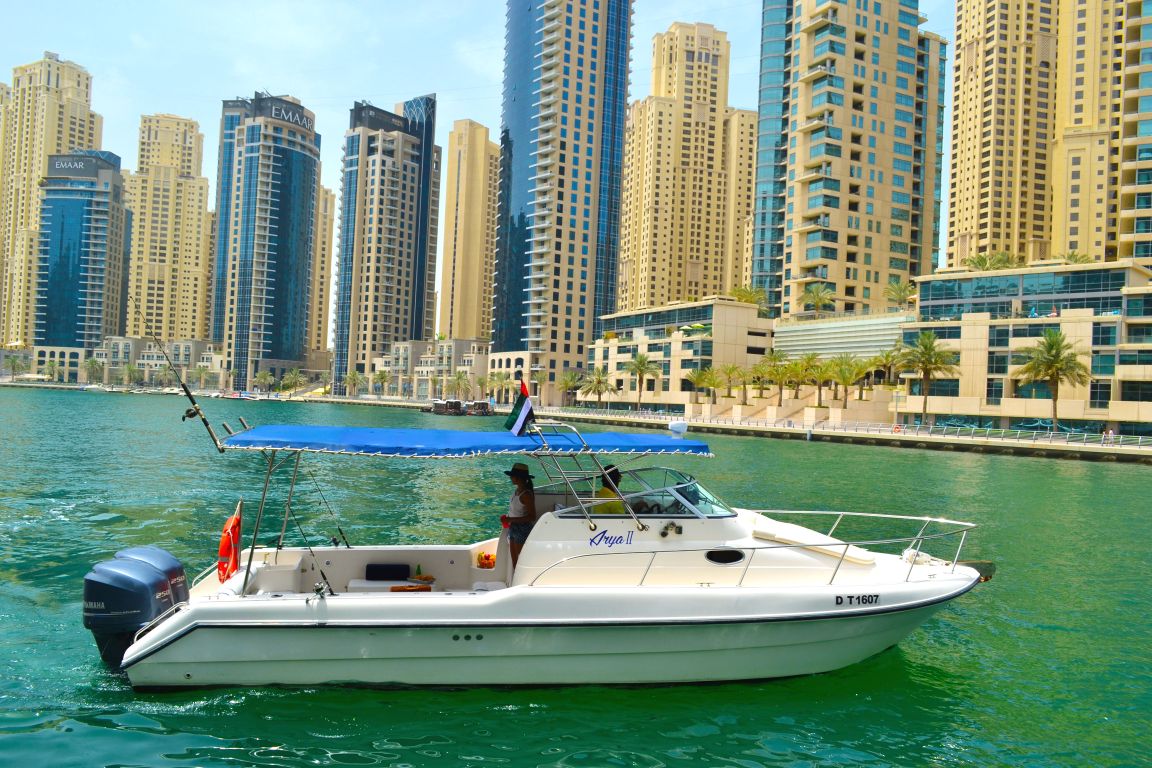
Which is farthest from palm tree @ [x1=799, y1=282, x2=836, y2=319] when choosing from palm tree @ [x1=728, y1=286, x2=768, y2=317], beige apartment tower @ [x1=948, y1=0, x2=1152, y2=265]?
beige apartment tower @ [x1=948, y1=0, x2=1152, y2=265]

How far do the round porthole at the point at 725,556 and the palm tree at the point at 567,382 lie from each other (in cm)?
10847

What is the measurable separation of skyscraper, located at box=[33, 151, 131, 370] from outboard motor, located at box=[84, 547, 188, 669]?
210 meters

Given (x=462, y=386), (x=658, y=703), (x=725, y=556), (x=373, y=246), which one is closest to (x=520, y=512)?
(x=725, y=556)

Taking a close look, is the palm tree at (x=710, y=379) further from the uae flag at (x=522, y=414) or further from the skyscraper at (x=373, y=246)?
the skyscraper at (x=373, y=246)

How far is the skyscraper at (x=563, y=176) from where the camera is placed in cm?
13362

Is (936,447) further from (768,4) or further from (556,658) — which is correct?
(768,4)

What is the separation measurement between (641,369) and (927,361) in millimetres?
38041

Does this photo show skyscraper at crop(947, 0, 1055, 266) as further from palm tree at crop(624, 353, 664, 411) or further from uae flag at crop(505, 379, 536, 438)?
uae flag at crop(505, 379, 536, 438)

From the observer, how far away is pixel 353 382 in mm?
175625

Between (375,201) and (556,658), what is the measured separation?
19217 centimetres

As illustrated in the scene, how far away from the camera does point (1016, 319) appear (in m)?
64.6

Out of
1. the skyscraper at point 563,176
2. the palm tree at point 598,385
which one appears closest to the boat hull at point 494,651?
the palm tree at point 598,385

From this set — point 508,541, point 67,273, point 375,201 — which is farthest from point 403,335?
point 508,541

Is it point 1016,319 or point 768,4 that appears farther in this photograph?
point 768,4
